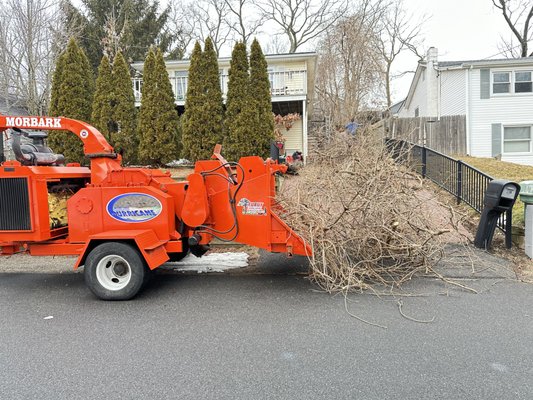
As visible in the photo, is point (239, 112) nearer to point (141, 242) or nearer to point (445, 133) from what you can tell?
point (141, 242)

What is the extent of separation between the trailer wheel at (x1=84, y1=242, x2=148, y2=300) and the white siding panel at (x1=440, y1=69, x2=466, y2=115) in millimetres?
18765

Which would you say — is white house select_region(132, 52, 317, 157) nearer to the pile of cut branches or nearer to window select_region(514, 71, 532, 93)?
window select_region(514, 71, 532, 93)

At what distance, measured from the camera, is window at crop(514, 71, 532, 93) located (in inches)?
745

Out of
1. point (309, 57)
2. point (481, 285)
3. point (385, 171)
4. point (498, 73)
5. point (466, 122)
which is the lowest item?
point (481, 285)

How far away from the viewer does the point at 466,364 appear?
10.8 ft

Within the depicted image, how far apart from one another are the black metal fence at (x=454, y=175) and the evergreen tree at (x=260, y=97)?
4.93 metres

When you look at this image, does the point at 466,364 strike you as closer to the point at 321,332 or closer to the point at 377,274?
the point at 321,332

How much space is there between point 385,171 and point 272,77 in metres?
15.3

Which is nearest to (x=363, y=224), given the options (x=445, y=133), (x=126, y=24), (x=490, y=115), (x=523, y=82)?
(x=445, y=133)

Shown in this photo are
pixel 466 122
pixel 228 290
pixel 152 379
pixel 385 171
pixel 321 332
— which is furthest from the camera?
pixel 466 122

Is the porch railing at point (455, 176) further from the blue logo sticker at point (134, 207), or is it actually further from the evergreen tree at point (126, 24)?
the evergreen tree at point (126, 24)

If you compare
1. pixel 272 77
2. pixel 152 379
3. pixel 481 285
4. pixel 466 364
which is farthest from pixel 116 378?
pixel 272 77

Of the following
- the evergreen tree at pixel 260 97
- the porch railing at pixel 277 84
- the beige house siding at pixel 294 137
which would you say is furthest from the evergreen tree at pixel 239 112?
the beige house siding at pixel 294 137

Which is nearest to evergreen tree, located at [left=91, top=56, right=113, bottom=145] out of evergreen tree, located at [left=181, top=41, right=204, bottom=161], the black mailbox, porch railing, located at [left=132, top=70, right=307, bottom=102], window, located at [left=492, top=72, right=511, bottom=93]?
evergreen tree, located at [left=181, top=41, right=204, bottom=161]
